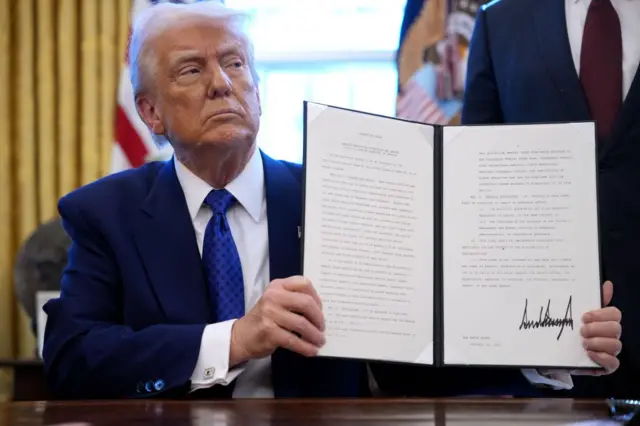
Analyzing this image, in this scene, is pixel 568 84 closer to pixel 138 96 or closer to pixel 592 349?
pixel 592 349

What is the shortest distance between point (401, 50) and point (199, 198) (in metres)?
1.92

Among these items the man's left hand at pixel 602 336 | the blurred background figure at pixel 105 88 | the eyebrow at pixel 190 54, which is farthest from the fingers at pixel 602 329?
the blurred background figure at pixel 105 88

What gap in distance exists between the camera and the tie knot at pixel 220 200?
67.2 inches

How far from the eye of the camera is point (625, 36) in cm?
190

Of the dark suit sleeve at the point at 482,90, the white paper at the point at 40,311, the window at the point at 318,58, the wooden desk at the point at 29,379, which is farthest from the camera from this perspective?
the window at the point at 318,58

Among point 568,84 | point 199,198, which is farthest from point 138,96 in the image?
point 568,84

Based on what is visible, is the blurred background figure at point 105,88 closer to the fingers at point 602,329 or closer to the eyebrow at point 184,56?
the eyebrow at point 184,56

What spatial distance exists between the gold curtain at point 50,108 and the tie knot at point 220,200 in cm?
193

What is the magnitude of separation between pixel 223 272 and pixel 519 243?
0.57 metres

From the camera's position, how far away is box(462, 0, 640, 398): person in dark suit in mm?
1796

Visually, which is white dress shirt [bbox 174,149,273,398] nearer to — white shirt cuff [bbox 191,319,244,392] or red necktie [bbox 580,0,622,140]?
white shirt cuff [bbox 191,319,244,392]

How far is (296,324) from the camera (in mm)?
1410

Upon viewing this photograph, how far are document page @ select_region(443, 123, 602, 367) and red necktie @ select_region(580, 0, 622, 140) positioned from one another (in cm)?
36

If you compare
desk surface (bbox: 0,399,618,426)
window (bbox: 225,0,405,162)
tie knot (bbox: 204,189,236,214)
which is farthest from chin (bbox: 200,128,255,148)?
window (bbox: 225,0,405,162)
